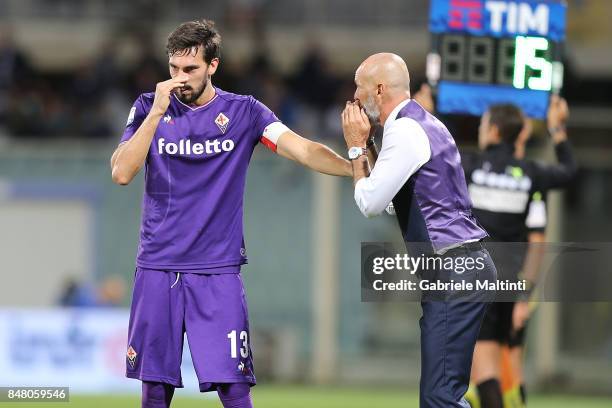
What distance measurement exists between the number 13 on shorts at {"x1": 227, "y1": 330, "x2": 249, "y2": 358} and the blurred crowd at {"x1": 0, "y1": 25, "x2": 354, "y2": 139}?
11515 millimetres

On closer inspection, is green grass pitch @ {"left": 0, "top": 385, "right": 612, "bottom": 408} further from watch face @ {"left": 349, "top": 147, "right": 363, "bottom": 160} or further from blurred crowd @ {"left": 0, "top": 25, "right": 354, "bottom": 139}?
watch face @ {"left": 349, "top": 147, "right": 363, "bottom": 160}

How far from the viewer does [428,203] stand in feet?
20.8

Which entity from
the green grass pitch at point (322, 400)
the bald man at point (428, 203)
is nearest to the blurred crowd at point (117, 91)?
the green grass pitch at point (322, 400)

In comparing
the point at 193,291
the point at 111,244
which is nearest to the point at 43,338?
the point at 111,244

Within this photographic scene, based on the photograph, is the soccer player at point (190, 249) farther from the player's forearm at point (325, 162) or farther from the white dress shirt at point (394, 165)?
the white dress shirt at point (394, 165)

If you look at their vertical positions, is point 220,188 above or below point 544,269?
above

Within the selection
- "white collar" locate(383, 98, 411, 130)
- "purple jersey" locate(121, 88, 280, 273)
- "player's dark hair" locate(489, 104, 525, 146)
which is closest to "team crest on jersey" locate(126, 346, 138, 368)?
"purple jersey" locate(121, 88, 280, 273)

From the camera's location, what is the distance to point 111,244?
17.0 m

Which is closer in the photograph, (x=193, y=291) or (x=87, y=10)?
(x=193, y=291)

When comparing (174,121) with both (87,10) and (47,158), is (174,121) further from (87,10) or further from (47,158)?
(87,10)

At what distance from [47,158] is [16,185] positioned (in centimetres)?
55

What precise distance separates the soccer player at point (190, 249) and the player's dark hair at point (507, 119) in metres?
2.91

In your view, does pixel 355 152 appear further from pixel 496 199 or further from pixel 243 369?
pixel 496 199

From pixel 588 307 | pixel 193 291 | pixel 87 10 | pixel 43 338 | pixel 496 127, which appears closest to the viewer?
pixel 193 291
